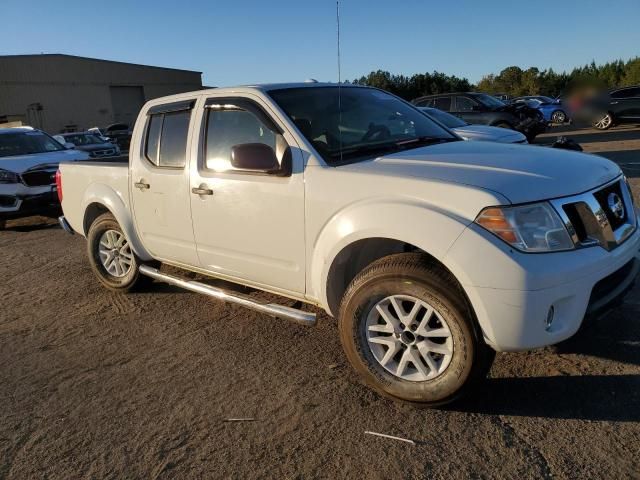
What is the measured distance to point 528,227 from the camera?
259 cm

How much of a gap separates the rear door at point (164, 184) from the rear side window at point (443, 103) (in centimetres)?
1196

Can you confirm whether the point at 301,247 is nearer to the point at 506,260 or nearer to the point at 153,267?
the point at 506,260

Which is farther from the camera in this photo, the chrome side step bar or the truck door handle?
the truck door handle

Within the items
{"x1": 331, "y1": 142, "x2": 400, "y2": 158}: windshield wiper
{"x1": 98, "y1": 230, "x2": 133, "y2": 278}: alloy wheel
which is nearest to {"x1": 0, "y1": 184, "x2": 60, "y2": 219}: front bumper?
{"x1": 98, "y1": 230, "x2": 133, "y2": 278}: alloy wheel

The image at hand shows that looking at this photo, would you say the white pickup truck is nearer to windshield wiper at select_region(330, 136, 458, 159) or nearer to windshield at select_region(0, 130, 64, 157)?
windshield wiper at select_region(330, 136, 458, 159)

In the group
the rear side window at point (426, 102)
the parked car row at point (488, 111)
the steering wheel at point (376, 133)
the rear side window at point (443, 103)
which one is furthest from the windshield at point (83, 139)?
the steering wheel at point (376, 133)

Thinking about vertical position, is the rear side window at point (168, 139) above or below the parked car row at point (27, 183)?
above

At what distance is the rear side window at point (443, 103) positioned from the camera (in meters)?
15.3

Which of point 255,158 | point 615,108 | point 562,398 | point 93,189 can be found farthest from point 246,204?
point 615,108

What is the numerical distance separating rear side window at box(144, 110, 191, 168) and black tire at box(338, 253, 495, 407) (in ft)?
6.56

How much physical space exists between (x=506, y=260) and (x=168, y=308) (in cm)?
330

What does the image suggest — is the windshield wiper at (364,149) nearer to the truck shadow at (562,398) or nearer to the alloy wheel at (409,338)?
the alloy wheel at (409,338)

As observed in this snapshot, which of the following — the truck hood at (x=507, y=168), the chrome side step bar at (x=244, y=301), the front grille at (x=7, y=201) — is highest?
the truck hood at (x=507, y=168)

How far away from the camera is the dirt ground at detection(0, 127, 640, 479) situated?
8.50ft
